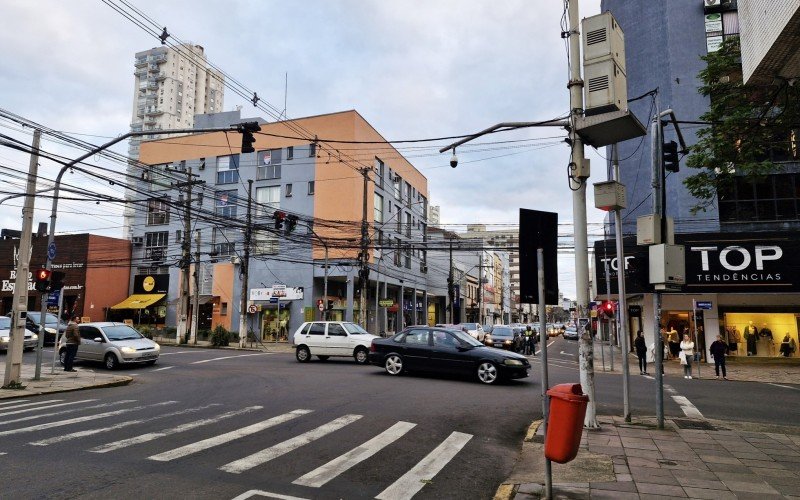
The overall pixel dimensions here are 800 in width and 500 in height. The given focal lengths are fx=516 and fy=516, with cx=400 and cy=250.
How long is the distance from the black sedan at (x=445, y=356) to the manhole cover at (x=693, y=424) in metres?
4.47

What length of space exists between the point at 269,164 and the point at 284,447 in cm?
3611

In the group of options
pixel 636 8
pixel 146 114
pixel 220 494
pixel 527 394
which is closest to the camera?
pixel 220 494

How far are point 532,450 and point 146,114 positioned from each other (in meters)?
137

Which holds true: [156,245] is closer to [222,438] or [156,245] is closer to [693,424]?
[222,438]

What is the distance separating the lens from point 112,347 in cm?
1830

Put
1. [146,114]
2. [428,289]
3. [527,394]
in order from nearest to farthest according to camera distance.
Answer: [527,394] → [428,289] → [146,114]

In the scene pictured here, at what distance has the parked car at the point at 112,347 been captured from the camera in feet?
59.8

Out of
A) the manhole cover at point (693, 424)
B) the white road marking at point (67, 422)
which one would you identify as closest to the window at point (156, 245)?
the white road marking at point (67, 422)

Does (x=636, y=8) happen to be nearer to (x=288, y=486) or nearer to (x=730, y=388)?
(x=730, y=388)

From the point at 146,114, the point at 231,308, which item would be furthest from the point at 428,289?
the point at 146,114

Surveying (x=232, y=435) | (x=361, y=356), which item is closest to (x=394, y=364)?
(x=361, y=356)

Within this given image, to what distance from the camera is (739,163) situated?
11312 mm

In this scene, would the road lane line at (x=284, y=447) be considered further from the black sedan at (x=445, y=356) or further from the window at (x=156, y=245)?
the window at (x=156, y=245)

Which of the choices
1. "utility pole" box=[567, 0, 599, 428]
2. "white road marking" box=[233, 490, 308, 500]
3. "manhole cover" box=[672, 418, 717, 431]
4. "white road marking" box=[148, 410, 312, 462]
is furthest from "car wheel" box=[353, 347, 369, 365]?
"white road marking" box=[233, 490, 308, 500]
